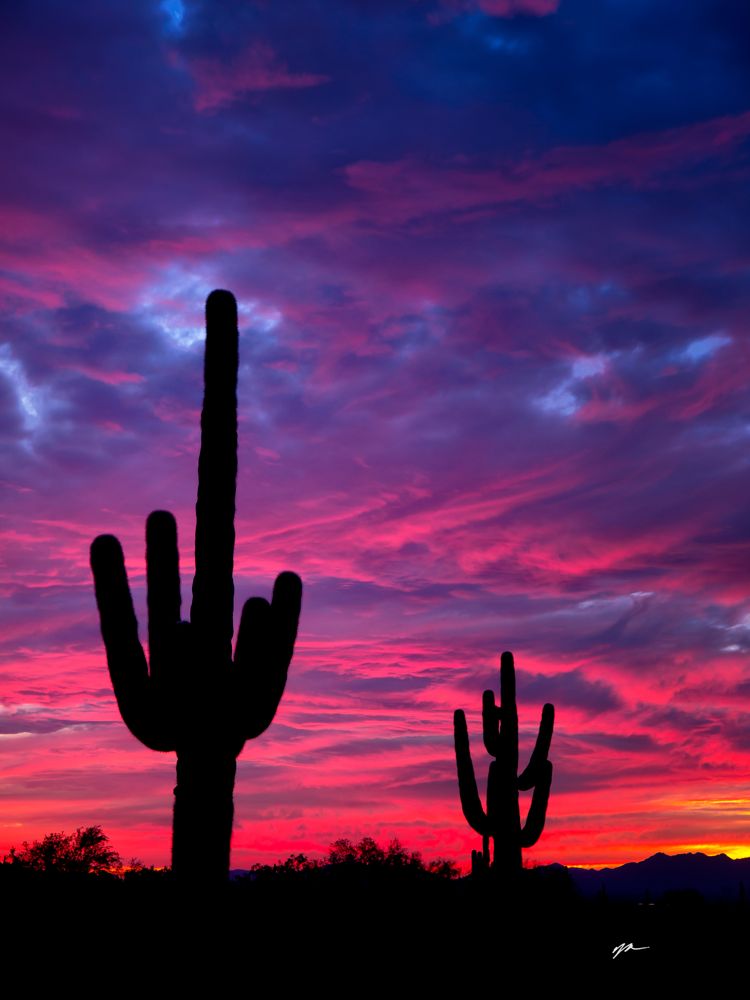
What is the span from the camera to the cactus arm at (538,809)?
69.4ft

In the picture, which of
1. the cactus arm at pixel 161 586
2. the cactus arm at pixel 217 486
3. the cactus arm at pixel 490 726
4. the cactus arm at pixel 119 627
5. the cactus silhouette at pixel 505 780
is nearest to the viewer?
the cactus arm at pixel 119 627

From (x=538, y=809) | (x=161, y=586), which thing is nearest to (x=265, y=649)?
(x=161, y=586)

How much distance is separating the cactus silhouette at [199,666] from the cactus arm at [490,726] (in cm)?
1150

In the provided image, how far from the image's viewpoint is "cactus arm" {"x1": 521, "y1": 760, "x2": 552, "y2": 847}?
69.4 feet

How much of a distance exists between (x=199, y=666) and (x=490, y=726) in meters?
12.0

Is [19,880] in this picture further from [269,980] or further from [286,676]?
A: [286,676]

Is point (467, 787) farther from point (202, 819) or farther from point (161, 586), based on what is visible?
point (161, 586)

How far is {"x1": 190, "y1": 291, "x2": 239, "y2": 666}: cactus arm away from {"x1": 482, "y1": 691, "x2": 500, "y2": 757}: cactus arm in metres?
11.6

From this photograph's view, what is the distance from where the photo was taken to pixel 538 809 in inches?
832

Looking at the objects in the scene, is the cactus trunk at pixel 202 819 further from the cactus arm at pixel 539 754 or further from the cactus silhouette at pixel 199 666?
the cactus arm at pixel 539 754
